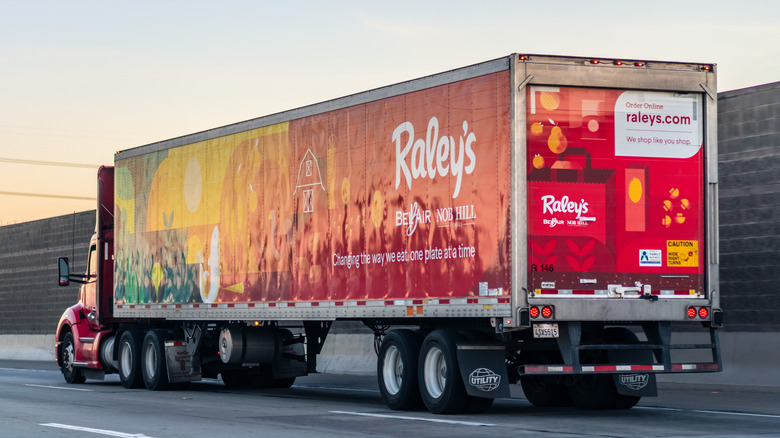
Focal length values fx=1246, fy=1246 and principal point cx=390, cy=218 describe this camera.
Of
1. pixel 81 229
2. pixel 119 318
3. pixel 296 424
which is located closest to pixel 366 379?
pixel 119 318

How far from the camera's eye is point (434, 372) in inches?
620

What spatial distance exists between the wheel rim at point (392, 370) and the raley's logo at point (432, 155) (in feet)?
7.29

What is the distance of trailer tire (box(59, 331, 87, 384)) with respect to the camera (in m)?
25.2

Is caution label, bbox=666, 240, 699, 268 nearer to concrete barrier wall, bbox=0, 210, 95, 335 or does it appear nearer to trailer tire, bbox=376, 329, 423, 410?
trailer tire, bbox=376, 329, 423, 410

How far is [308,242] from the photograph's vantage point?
1847 centimetres

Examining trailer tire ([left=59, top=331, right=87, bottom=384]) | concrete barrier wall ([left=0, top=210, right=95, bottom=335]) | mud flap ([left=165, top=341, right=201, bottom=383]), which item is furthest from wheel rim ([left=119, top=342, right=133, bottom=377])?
concrete barrier wall ([left=0, top=210, right=95, bottom=335])

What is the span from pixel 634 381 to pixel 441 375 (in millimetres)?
2442

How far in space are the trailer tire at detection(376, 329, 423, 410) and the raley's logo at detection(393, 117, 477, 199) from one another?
6.62 ft

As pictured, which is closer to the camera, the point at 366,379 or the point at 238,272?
the point at 238,272

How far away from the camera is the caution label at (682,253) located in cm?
1526

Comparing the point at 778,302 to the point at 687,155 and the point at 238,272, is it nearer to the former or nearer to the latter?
the point at 687,155

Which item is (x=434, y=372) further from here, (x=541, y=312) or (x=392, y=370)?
(x=541, y=312)

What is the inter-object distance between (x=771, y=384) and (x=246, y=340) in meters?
8.50

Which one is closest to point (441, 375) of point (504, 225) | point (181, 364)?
point (504, 225)
